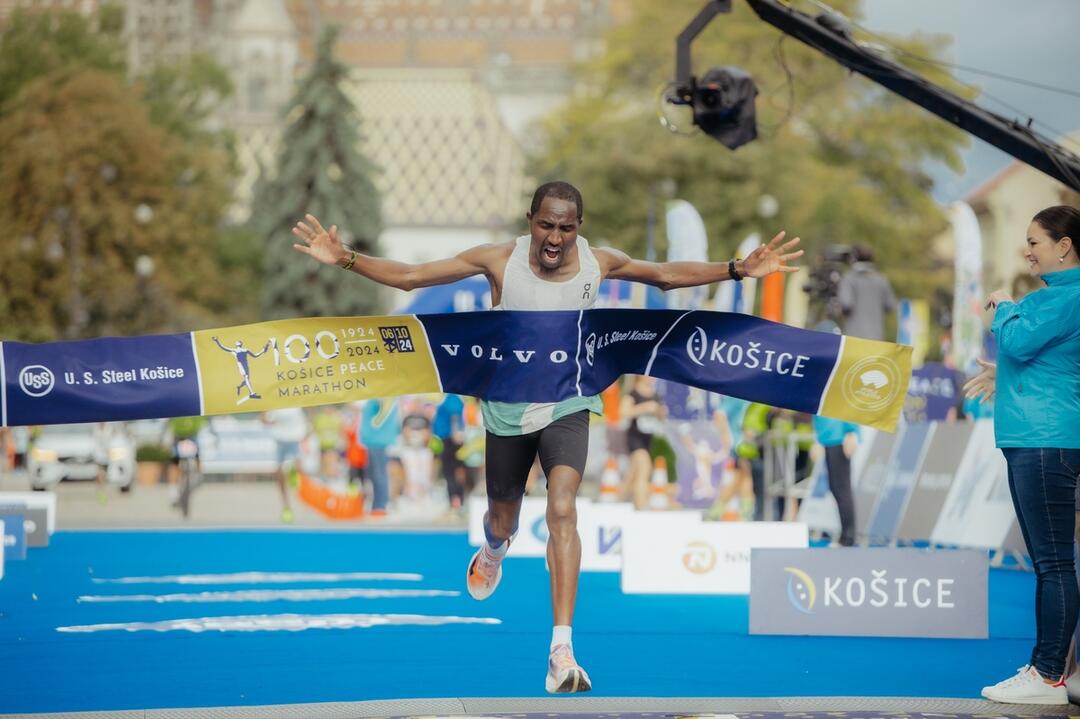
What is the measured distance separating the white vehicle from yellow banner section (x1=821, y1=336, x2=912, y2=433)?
24052mm

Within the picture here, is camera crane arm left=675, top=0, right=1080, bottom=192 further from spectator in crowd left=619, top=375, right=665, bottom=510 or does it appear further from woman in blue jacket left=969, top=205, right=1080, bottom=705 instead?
spectator in crowd left=619, top=375, right=665, bottom=510

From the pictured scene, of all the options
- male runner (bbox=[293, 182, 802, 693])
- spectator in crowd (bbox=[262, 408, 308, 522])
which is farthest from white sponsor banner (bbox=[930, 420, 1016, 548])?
spectator in crowd (bbox=[262, 408, 308, 522])

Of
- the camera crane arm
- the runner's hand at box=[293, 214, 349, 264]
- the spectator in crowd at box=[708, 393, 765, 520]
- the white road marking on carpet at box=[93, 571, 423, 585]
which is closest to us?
the runner's hand at box=[293, 214, 349, 264]

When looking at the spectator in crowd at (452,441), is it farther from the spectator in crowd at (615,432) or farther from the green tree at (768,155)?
the green tree at (768,155)

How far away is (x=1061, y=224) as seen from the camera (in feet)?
24.7

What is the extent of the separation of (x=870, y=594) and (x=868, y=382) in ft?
5.25

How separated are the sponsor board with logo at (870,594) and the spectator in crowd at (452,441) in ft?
46.5

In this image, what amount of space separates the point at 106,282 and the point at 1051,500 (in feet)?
174

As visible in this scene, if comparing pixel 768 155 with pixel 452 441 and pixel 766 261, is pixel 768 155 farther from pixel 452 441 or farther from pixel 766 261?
pixel 766 261

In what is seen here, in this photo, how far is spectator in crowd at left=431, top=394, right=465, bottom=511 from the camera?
24.3m

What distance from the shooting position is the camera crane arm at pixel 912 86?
12.2 meters

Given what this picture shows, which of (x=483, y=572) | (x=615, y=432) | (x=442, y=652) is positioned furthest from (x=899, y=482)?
(x=442, y=652)

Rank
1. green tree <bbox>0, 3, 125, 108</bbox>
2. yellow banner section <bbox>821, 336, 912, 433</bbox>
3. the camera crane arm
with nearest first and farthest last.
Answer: yellow banner section <bbox>821, 336, 912, 433</bbox>
the camera crane arm
green tree <bbox>0, 3, 125, 108</bbox>

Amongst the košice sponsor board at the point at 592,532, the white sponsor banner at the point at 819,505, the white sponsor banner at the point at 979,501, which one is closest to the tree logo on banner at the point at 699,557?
the košice sponsor board at the point at 592,532
